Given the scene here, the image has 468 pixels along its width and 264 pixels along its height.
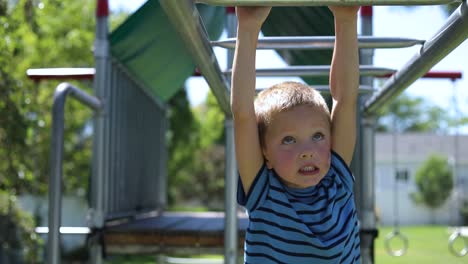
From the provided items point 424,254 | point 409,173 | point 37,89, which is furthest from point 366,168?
point 409,173

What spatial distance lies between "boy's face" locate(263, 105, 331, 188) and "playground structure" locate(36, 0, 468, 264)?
1.01 ft

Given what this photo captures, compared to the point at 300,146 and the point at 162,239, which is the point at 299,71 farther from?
the point at 162,239

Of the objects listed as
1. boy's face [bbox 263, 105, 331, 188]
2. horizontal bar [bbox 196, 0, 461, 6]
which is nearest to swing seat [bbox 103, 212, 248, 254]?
boy's face [bbox 263, 105, 331, 188]

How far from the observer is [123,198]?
13.9 feet

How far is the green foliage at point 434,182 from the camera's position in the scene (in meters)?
26.0

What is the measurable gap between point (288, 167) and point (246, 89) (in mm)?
200

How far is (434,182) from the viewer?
2611cm

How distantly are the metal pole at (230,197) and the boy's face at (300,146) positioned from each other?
1861mm

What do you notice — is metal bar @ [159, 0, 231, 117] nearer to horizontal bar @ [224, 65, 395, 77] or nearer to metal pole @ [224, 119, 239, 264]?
horizontal bar @ [224, 65, 395, 77]

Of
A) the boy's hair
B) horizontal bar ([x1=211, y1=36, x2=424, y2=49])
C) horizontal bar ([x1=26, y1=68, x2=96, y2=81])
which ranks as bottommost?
the boy's hair

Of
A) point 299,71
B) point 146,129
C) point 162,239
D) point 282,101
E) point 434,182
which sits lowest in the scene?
point 434,182

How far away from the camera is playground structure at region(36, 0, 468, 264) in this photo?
2.09 meters

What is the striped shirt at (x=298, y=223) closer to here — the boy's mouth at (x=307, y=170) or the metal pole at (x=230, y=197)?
the boy's mouth at (x=307, y=170)

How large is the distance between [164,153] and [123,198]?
5.23ft
